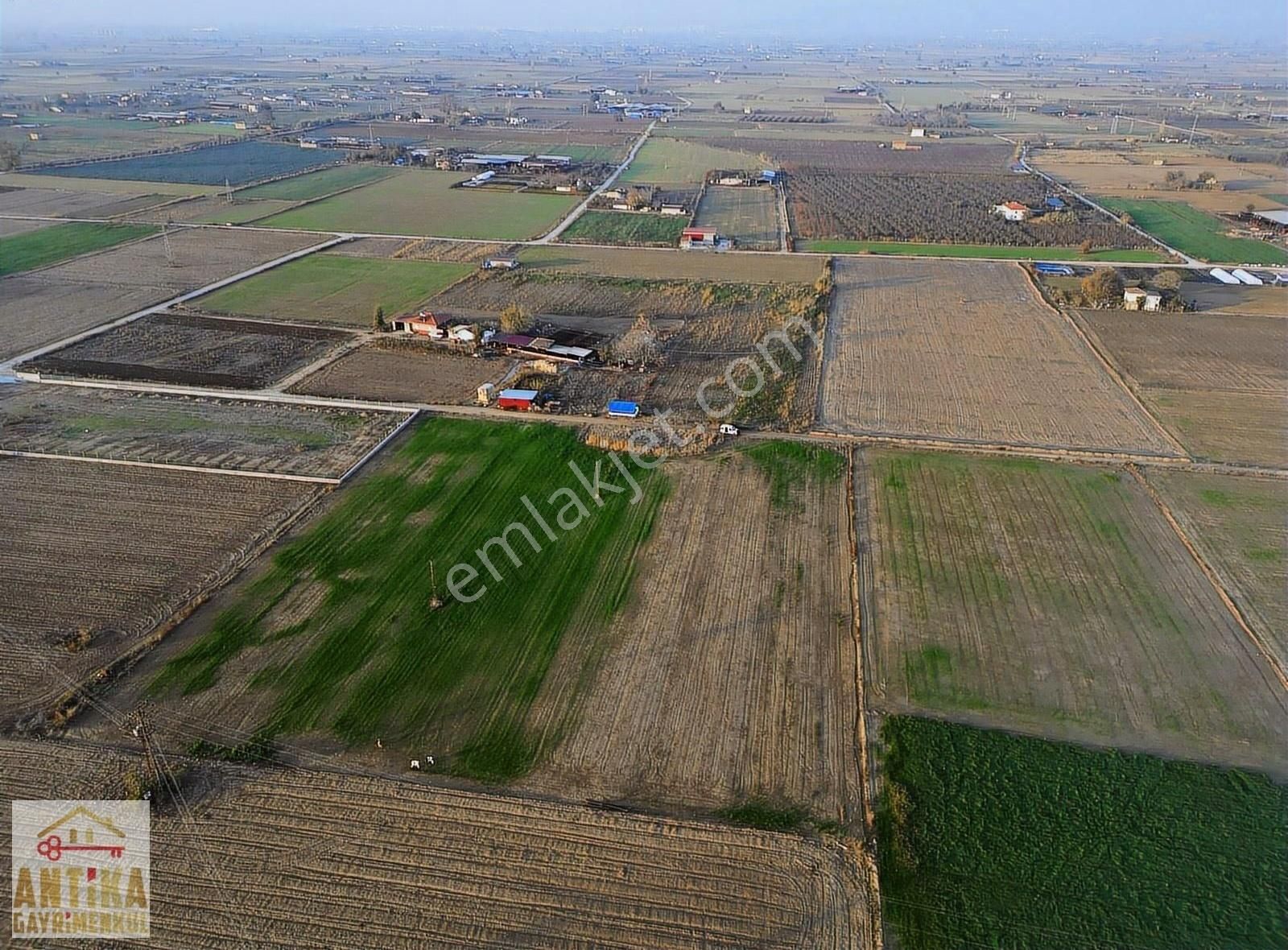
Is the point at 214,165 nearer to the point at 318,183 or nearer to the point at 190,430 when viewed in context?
the point at 318,183

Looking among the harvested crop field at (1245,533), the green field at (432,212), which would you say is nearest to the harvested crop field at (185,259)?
the green field at (432,212)

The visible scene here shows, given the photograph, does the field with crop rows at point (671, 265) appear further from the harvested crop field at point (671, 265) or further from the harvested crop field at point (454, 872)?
the harvested crop field at point (454, 872)

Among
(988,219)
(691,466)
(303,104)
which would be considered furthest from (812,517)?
(303,104)

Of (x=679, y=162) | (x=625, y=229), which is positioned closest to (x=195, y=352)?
(x=625, y=229)

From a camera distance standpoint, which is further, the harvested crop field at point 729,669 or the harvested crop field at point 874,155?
the harvested crop field at point 874,155

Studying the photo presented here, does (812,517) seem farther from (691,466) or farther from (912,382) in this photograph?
(912,382)

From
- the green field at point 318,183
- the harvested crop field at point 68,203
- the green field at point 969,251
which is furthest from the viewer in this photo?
the green field at point 318,183

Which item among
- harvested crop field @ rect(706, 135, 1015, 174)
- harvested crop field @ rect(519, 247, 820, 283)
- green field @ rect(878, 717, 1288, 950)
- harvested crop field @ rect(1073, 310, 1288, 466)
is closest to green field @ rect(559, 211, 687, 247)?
harvested crop field @ rect(519, 247, 820, 283)
